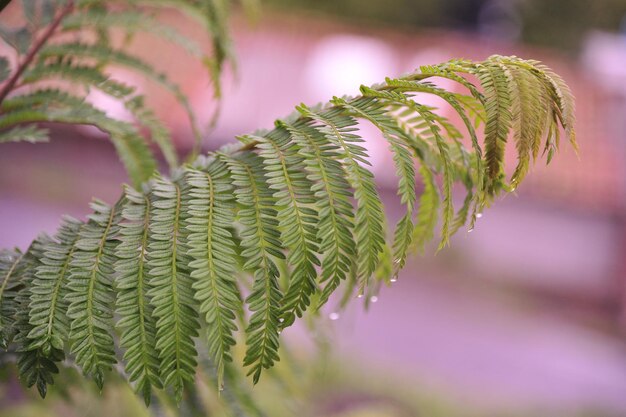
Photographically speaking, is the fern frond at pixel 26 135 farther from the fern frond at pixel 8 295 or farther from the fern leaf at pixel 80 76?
the fern frond at pixel 8 295

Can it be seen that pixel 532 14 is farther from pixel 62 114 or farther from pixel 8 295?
pixel 8 295

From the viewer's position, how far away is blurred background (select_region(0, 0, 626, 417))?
12.5ft

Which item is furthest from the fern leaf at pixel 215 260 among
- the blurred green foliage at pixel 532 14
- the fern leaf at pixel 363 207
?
the blurred green foliage at pixel 532 14

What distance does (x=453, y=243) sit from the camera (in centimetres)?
574

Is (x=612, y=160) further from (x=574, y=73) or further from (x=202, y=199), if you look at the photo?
(x=202, y=199)

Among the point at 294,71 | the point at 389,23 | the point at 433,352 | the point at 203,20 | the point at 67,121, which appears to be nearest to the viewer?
the point at 67,121

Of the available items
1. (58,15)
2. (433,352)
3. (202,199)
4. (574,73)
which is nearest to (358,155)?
(202,199)

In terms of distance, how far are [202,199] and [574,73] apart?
6.96 metres

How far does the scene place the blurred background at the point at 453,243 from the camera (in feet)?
12.5

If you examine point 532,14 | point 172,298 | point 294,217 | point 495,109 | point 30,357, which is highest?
point 532,14

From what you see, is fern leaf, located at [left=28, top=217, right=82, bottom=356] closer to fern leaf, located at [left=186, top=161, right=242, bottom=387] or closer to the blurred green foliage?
fern leaf, located at [left=186, top=161, right=242, bottom=387]

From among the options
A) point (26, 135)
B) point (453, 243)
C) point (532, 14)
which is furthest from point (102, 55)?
point (532, 14)

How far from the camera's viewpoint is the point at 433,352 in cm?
429

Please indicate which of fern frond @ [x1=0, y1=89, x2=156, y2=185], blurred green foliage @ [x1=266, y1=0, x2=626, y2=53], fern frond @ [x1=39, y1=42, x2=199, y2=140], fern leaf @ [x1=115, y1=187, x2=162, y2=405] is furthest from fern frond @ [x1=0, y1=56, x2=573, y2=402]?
blurred green foliage @ [x1=266, y1=0, x2=626, y2=53]
